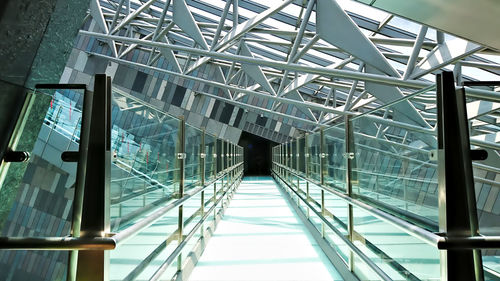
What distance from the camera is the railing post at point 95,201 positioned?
5.52 feet

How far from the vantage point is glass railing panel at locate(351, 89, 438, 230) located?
2.01 meters

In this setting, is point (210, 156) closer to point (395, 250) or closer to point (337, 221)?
point (337, 221)

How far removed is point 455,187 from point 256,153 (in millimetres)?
31062

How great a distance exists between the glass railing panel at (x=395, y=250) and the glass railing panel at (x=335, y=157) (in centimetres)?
74

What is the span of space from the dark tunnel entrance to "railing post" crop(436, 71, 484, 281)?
101 feet

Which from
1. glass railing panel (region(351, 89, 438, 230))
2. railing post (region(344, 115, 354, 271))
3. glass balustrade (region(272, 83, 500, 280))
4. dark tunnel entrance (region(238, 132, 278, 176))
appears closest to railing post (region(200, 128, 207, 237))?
glass balustrade (region(272, 83, 500, 280))

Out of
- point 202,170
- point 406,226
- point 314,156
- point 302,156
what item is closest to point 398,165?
point 406,226

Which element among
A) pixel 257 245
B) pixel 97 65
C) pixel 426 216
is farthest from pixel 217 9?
pixel 97 65

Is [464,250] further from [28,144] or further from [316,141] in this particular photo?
[316,141]

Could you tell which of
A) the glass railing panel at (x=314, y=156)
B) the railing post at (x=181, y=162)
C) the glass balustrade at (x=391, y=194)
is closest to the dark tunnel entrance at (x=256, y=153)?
the glass railing panel at (x=314, y=156)

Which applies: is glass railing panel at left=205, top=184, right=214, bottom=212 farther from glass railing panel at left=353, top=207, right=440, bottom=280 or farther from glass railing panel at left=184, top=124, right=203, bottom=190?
glass railing panel at left=353, top=207, right=440, bottom=280

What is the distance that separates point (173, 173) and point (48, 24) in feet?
6.30

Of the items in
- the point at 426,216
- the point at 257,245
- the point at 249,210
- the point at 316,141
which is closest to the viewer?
the point at 426,216

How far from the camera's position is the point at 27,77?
1.81m
